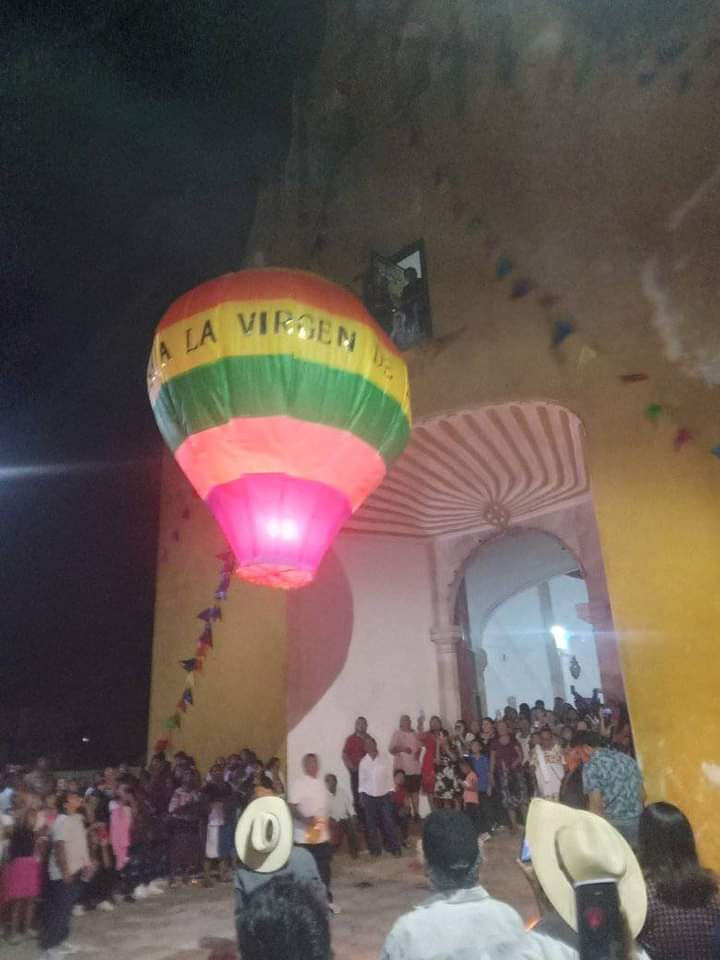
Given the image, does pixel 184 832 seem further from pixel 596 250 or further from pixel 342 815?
pixel 596 250

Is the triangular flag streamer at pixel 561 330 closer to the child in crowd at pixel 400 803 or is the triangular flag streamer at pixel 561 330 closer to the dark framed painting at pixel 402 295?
the dark framed painting at pixel 402 295

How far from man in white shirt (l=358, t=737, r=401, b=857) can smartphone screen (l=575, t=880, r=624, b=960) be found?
6.82 metres

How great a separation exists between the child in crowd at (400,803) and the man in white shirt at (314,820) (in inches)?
130

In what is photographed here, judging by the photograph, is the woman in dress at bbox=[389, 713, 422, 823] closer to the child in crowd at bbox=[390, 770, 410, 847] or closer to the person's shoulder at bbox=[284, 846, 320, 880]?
the child in crowd at bbox=[390, 770, 410, 847]

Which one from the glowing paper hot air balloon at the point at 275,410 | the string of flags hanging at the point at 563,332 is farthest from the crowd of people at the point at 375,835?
the string of flags hanging at the point at 563,332

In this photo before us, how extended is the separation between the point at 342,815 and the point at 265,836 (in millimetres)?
6720

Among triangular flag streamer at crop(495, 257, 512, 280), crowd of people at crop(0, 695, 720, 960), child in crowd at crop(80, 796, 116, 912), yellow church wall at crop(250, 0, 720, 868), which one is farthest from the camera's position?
triangular flag streamer at crop(495, 257, 512, 280)

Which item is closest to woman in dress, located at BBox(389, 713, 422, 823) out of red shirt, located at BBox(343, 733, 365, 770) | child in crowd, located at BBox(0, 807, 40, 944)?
red shirt, located at BBox(343, 733, 365, 770)

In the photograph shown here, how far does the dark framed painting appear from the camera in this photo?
9.30 m

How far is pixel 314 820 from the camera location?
203 inches

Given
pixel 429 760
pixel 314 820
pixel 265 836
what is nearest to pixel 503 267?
pixel 429 760

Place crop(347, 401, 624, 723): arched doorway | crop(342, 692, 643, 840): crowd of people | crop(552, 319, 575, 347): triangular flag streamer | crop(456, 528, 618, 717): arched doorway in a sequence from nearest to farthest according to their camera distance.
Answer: crop(342, 692, 643, 840): crowd of people → crop(552, 319, 575, 347): triangular flag streamer → crop(347, 401, 624, 723): arched doorway → crop(456, 528, 618, 717): arched doorway

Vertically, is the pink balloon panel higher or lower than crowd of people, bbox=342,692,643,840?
higher

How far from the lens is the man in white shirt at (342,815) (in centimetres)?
790
